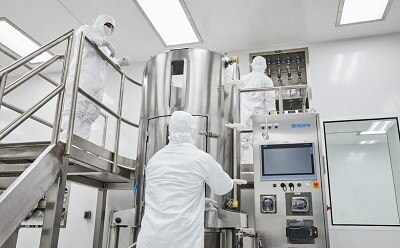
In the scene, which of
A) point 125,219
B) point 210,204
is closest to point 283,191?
point 210,204

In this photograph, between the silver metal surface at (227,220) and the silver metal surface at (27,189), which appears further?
the silver metal surface at (227,220)

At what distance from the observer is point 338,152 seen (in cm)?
435

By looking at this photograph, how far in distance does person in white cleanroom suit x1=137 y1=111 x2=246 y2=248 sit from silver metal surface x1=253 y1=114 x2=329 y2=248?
0.73 meters

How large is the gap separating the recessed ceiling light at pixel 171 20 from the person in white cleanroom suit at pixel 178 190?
2.05m

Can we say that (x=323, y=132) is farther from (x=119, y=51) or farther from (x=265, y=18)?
(x=119, y=51)

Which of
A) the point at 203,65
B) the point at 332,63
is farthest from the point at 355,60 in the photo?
the point at 203,65

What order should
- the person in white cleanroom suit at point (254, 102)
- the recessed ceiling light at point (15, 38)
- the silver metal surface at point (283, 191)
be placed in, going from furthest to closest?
1. the recessed ceiling light at point (15, 38)
2. the person in white cleanroom suit at point (254, 102)
3. the silver metal surface at point (283, 191)

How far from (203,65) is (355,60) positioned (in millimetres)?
2335

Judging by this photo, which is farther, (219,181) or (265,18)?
(265,18)

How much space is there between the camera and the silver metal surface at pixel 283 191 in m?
2.98

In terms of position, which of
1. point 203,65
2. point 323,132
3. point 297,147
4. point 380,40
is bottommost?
point 297,147

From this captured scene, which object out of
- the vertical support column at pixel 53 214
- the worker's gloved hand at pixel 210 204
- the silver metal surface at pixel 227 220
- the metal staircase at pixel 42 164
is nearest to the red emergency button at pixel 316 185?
the silver metal surface at pixel 227 220

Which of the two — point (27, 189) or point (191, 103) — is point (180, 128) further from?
point (27, 189)

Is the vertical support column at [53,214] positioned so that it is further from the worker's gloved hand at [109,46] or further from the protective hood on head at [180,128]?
the worker's gloved hand at [109,46]
